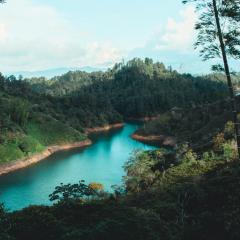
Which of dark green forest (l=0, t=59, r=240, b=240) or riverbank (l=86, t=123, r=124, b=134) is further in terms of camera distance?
riverbank (l=86, t=123, r=124, b=134)

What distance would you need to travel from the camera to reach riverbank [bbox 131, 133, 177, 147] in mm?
134337

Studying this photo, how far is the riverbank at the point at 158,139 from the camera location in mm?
134337

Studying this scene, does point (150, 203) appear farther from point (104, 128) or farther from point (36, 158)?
point (104, 128)

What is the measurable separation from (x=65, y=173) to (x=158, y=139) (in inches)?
2060

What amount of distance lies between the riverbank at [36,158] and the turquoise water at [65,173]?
206cm

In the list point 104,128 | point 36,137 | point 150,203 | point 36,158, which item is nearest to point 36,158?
point 36,158

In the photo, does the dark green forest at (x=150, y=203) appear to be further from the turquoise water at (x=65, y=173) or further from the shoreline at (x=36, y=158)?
the turquoise water at (x=65, y=173)

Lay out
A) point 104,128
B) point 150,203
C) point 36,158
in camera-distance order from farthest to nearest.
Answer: point 104,128
point 36,158
point 150,203

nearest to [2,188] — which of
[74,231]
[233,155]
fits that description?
[233,155]

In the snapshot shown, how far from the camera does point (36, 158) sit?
116500 mm

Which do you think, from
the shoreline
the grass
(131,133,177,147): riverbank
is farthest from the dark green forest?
(131,133,177,147): riverbank

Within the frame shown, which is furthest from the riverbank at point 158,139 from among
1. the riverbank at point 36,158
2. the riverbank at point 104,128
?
the riverbank at point 104,128

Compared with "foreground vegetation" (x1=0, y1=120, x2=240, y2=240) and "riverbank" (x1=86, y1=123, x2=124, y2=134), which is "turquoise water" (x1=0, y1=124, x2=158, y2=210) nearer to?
"riverbank" (x1=86, y1=123, x2=124, y2=134)

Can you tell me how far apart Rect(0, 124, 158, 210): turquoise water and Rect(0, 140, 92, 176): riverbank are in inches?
80.9
